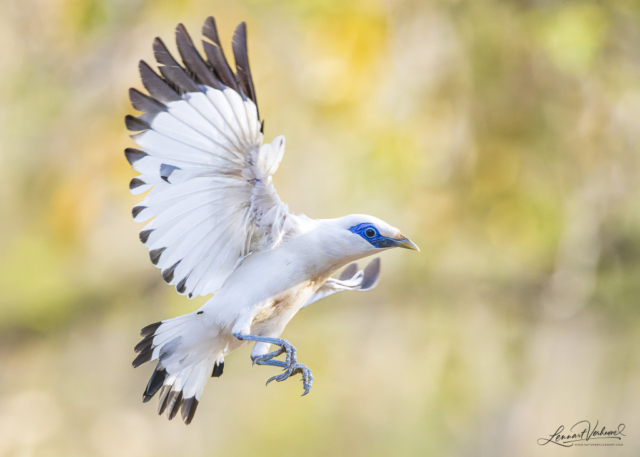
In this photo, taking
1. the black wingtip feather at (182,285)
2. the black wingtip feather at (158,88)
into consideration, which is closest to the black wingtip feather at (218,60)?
the black wingtip feather at (158,88)

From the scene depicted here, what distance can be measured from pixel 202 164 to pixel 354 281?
1008 mm

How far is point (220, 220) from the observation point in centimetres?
157

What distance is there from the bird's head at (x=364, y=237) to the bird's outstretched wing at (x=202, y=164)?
18cm

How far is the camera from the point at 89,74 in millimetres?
3990

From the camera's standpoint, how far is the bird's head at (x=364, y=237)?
1.56m

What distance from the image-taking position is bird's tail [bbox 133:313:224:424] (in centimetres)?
172

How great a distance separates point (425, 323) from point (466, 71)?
2.07m

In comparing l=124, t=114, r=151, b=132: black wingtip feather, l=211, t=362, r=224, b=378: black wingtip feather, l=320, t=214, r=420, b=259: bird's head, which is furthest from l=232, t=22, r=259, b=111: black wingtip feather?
l=211, t=362, r=224, b=378: black wingtip feather

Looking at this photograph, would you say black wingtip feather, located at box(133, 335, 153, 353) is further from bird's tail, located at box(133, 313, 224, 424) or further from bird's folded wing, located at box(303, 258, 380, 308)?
bird's folded wing, located at box(303, 258, 380, 308)

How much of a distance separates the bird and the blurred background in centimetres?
230

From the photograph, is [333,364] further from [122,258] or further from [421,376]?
[122,258]

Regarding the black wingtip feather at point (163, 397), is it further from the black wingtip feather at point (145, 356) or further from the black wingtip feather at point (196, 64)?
the black wingtip feather at point (196, 64)

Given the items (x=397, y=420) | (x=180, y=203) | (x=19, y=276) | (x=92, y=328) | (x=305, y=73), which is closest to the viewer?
(x=180, y=203)

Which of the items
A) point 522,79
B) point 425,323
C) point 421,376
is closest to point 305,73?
point 522,79
